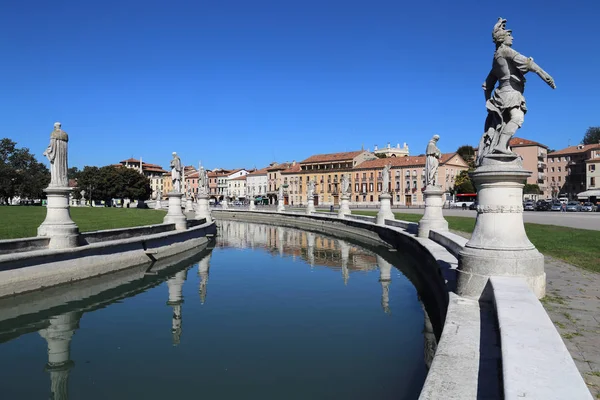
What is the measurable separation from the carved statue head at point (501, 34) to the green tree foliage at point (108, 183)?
8233 cm

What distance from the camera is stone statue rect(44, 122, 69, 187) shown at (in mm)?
12961

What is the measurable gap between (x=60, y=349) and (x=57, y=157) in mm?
7015

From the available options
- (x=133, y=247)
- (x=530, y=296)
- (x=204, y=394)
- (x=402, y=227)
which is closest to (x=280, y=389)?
(x=204, y=394)

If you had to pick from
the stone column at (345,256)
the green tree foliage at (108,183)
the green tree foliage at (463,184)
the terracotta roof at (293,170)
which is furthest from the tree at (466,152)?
the stone column at (345,256)

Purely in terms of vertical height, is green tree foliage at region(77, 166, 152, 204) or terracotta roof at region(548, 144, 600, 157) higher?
terracotta roof at region(548, 144, 600, 157)

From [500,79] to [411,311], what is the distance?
5.47 meters

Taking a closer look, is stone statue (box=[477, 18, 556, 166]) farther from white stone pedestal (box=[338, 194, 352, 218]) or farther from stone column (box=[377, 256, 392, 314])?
white stone pedestal (box=[338, 194, 352, 218])

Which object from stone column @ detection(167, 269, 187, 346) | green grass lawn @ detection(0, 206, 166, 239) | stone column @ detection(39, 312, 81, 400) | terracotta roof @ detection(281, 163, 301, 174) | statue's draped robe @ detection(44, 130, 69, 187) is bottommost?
stone column @ detection(167, 269, 187, 346)

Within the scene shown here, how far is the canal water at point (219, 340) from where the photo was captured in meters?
6.14

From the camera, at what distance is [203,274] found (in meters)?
15.8

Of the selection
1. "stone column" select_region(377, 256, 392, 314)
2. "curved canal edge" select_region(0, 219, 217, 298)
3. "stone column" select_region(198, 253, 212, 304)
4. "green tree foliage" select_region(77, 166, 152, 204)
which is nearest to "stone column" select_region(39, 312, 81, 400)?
"curved canal edge" select_region(0, 219, 217, 298)

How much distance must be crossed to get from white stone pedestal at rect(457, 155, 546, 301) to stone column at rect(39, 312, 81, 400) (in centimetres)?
547

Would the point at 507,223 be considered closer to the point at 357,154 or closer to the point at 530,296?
the point at 530,296

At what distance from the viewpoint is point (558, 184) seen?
101312 millimetres
